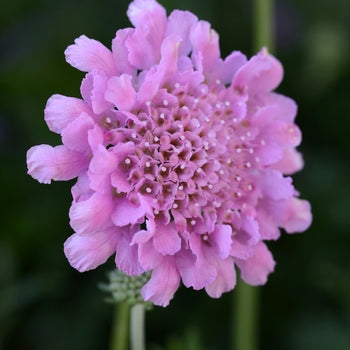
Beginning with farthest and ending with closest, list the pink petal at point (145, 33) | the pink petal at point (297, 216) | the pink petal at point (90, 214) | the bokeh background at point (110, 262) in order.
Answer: the bokeh background at point (110, 262) → the pink petal at point (297, 216) → the pink petal at point (145, 33) → the pink petal at point (90, 214)

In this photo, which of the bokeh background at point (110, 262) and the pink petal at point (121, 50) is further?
the bokeh background at point (110, 262)

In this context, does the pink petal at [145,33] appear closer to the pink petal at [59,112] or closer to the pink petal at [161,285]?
the pink petal at [59,112]

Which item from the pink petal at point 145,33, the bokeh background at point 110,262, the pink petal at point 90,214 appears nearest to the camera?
the pink petal at point 90,214

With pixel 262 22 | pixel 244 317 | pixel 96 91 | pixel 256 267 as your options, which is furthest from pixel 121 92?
pixel 244 317

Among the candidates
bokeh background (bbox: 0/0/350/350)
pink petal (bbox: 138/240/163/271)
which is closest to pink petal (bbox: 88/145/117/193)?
pink petal (bbox: 138/240/163/271)

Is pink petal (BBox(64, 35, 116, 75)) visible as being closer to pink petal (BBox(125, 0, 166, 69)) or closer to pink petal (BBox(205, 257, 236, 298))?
pink petal (BBox(125, 0, 166, 69))

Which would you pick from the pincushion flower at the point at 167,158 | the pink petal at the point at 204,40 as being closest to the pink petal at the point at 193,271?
the pincushion flower at the point at 167,158
